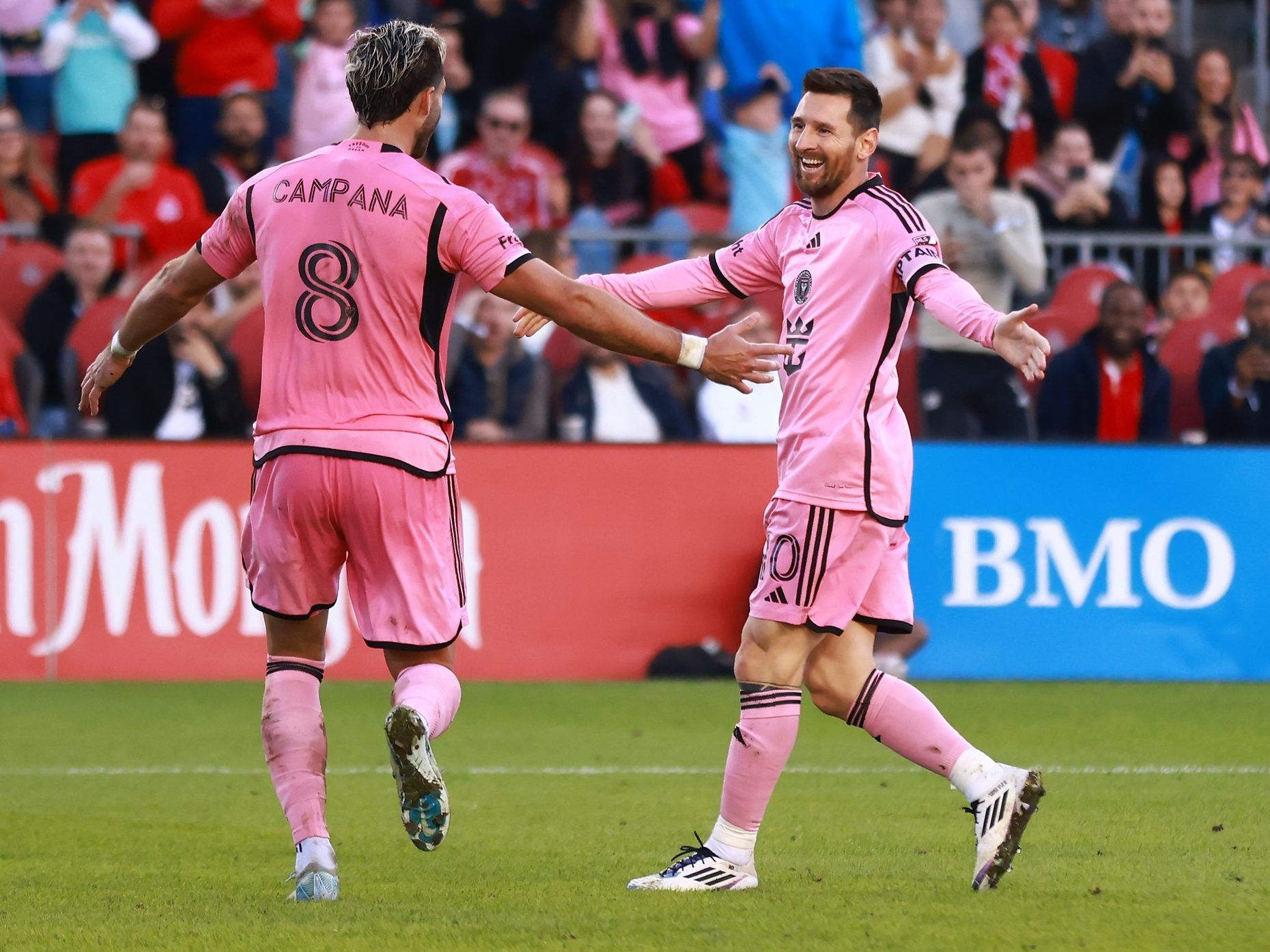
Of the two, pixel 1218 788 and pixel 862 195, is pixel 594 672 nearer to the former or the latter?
pixel 1218 788

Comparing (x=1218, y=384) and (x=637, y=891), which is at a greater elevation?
(x=1218, y=384)

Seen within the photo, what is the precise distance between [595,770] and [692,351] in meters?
3.22

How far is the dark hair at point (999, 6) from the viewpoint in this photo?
46.9 ft

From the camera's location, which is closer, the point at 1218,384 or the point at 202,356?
the point at 202,356

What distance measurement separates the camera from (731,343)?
15.7 feet

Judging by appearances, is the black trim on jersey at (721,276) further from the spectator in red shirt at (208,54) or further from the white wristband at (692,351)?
the spectator in red shirt at (208,54)

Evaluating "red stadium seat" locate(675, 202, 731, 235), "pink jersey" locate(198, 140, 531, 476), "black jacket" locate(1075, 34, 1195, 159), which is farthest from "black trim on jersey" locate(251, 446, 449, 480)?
"black jacket" locate(1075, 34, 1195, 159)

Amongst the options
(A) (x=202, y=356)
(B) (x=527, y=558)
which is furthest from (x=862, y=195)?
(A) (x=202, y=356)

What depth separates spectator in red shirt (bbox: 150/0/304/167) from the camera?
41.9 ft

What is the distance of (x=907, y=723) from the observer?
514cm

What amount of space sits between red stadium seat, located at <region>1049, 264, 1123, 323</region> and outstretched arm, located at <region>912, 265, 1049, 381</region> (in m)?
7.22

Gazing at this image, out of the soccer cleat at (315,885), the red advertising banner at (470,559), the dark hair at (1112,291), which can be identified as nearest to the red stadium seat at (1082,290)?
the dark hair at (1112,291)

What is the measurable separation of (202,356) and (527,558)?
213 centimetres

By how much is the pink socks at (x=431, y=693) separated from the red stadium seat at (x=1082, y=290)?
25.6ft
